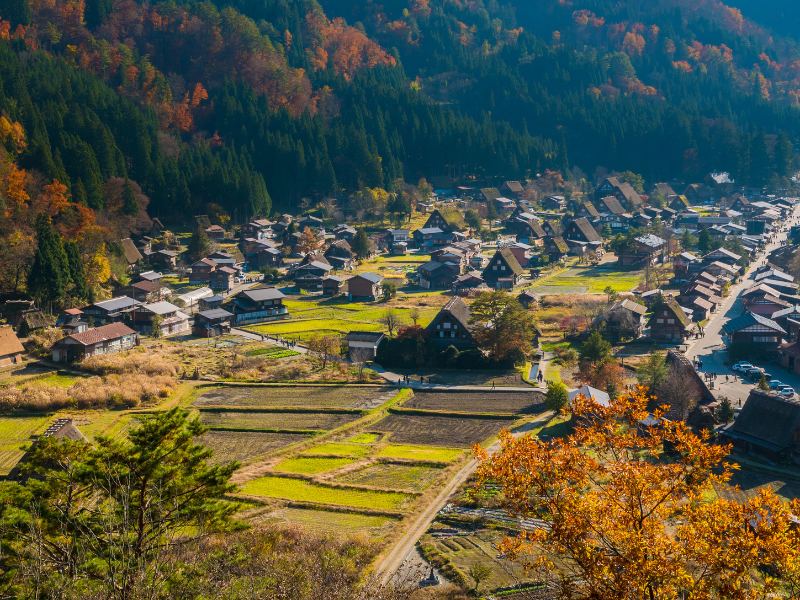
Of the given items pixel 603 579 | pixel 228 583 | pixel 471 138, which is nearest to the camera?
pixel 603 579

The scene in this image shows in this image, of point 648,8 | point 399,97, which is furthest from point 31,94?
point 648,8

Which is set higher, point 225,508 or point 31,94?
point 31,94

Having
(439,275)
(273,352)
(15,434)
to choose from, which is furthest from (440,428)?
(439,275)

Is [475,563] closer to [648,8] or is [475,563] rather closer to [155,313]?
[155,313]

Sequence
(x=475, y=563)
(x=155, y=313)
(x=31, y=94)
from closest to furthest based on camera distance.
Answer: (x=475, y=563) < (x=155, y=313) < (x=31, y=94)

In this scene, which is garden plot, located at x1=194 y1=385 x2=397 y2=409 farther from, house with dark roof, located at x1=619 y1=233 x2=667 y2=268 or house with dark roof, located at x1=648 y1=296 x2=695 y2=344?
house with dark roof, located at x1=619 y1=233 x2=667 y2=268

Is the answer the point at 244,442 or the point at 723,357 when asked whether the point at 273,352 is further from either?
the point at 723,357
